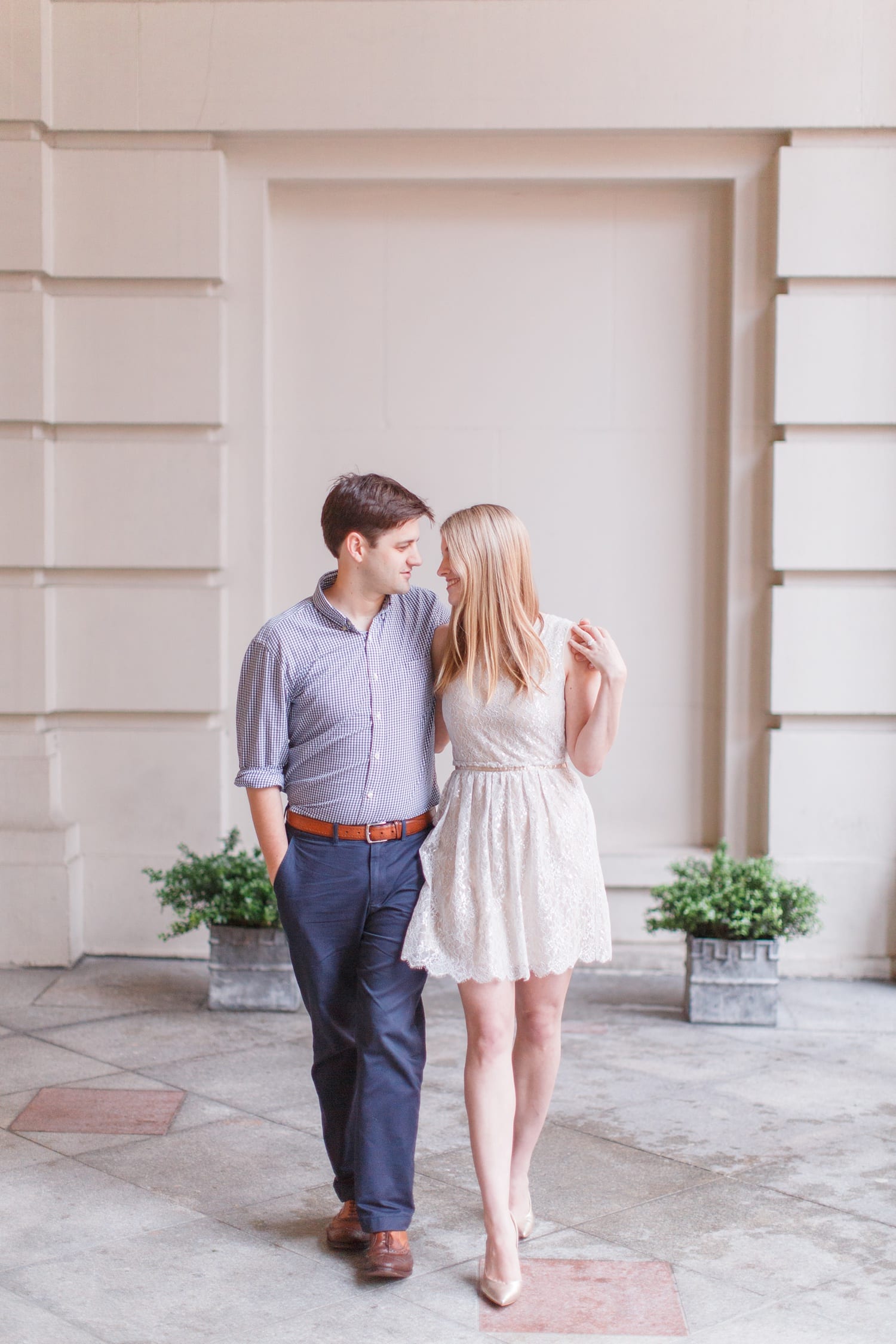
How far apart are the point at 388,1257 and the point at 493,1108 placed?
1.56ft

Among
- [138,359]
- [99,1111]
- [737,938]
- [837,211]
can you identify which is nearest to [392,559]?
[99,1111]

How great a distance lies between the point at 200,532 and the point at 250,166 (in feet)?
5.89

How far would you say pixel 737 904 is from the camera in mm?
5816

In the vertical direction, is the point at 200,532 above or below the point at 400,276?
below

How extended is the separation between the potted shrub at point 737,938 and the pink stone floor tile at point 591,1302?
230 cm

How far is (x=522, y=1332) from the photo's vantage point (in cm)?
324

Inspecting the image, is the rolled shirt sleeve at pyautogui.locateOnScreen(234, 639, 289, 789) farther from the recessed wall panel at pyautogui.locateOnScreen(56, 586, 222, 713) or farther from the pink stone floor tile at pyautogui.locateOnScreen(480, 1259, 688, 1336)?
the recessed wall panel at pyautogui.locateOnScreen(56, 586, 222, 713)

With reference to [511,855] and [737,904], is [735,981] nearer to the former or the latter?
Result: [737,904]

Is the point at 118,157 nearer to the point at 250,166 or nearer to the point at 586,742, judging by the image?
the point at 250,166

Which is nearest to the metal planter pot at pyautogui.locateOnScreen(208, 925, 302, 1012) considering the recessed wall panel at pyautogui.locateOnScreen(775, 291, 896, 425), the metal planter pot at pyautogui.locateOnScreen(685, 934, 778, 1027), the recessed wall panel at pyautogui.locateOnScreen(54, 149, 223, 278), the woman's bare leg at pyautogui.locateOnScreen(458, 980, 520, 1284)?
the metal planter pot at pyautogui.locateOnScreen(685, 934, 778, 1027)

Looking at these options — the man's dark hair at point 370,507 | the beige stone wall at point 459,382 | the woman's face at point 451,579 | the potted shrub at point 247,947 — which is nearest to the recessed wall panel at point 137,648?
the beige stone wall at point 459,382

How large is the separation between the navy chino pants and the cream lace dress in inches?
3.5

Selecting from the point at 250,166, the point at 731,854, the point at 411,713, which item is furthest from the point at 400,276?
the point at 411,713

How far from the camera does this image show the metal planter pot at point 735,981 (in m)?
5.80
